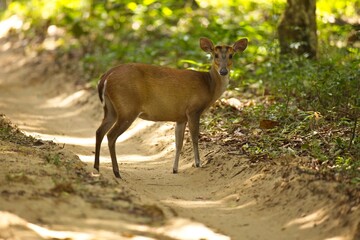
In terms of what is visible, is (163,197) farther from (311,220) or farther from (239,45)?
(239,45)

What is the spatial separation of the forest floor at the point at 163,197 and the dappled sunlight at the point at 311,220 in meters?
0.01

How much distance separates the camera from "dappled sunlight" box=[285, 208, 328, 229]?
6.20m

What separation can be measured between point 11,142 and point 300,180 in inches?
160

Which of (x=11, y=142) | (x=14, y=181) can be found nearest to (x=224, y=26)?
(x=11, y=142)

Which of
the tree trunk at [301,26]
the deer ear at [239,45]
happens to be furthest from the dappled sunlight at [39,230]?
→ the tree trunk at [301,26]

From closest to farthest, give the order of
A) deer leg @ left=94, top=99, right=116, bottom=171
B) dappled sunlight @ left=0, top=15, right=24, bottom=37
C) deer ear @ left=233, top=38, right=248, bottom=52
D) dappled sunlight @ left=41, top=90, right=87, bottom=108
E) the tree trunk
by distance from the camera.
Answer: deer leg @ left=94, top=99, right=116, bottom=171
deer ear @ left=233, top=38, right=248, bottom=52
the tree trunk
dappled sunlight @ left=41, top=90, right=87, bottom=108
dappled sunlight @ left=0, top=15, right=24, bottom=37

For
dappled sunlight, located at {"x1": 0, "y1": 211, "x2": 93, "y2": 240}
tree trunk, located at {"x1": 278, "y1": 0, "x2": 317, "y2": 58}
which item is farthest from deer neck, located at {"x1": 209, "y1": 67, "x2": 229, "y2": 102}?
dappled sunlight, located at {"x1": 0, "y1": 211, "x2": 93, "y2": 240}

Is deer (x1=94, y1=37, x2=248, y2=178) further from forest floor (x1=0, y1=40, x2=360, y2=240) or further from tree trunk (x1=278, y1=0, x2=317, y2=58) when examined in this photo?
tree trunk (x1=278, y1=0, x2=317, y2=58)

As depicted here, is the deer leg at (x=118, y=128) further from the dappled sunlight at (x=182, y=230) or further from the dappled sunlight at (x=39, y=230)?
the dappled sunlight at (x=39, y=230)

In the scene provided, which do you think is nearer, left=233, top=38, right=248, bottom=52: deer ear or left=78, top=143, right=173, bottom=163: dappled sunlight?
Result: left=78, top=143, right=173, bottom=163: dappled sunlight

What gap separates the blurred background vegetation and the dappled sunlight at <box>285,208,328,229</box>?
763 mm

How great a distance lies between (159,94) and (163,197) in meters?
2.00

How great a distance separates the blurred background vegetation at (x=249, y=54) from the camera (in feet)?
30.4

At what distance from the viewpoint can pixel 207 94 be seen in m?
9.65
